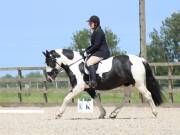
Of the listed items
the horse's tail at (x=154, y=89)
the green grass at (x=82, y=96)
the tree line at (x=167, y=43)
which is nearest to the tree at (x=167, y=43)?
the tree line at (x=167, y=43)

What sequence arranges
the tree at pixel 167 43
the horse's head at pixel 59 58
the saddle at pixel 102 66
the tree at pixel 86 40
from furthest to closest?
the tree at pixel 167 43 < the tree at pixel 86 40 < the horse's head at pixel 59 58 < the saddle at pixel 102 66

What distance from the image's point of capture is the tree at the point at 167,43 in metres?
69.8

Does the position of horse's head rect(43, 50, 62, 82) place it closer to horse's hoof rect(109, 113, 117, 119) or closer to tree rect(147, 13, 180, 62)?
horse's hoof rect(109, 113, 117, 119)

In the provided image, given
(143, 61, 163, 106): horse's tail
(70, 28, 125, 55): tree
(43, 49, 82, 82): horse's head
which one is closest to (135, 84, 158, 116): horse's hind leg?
(143, 61, 163, 106): horse's tail

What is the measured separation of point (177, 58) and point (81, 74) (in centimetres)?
5711

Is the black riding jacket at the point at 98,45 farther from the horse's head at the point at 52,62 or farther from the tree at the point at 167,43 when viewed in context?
the tree at the point at 167,43

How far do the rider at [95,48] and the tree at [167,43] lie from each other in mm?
55995

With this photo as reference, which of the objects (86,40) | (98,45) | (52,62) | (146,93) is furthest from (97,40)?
(86,40)

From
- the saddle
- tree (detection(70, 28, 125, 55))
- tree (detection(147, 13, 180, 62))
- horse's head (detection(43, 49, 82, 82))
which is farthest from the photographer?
tree (detection(147, 13, 180, 62))

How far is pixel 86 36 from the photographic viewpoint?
60.6 metres

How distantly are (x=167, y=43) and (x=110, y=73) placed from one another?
191 feet

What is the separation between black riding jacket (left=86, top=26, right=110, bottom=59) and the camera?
13062mm

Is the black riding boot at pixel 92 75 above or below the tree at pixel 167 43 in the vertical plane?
below

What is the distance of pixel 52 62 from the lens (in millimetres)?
13680
